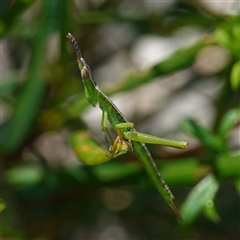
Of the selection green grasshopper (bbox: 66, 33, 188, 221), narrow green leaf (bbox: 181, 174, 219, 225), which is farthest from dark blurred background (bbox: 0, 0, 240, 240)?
green grasshopper (bbox: 66, 33, 188, 221)

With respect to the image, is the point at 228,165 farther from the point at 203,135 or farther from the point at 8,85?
the point at 8,85

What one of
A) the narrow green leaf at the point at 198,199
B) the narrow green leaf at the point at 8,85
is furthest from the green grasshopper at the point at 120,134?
the narrow green leaf at the point at 8,85

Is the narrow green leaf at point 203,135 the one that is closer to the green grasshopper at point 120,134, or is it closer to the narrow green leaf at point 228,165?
the narrow green leaf at point 228,165

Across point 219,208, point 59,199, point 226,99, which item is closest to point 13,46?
point 59,199

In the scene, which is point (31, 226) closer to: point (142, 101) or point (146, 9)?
point (142, 101)

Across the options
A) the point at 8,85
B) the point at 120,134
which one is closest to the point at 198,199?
the point at 120,134

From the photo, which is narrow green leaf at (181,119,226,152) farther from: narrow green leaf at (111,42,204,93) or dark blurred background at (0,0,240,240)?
narrow green leaf at (111,42,204,93)

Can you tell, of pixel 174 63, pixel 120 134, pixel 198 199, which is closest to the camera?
pixel 120 134
